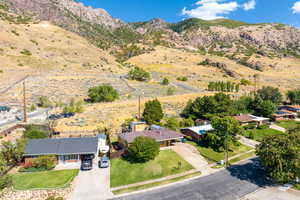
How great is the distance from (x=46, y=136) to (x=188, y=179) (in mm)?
29422

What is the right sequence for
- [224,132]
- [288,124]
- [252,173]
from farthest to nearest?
[288,124] < [224,132] < [252,173]

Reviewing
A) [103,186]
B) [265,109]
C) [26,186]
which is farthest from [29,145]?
[265,109]

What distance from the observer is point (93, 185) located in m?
26.2

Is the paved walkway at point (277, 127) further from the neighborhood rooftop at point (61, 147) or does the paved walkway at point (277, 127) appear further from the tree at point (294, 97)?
the neighborhood rooftop at point (61, 147)

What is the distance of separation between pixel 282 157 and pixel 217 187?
1009cm

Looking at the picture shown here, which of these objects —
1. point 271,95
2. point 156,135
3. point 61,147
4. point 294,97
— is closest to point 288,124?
point 271,95

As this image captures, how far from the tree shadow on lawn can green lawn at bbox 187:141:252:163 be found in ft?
11.6

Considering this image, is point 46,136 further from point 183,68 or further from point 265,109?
point 183,68

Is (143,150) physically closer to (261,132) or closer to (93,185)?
(93,185)

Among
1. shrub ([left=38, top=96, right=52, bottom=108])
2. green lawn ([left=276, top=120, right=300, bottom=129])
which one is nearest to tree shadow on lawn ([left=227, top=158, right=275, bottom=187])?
green lawn ([left=276, top=120, right=300, bottom=129])

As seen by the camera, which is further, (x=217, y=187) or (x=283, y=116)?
(x=283, y=116)

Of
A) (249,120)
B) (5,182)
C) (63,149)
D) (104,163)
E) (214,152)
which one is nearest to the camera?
(5,182)

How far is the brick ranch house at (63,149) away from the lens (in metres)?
Result: 31.4

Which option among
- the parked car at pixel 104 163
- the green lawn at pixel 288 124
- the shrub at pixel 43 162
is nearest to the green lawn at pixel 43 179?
the shrub at pixel 43 162
